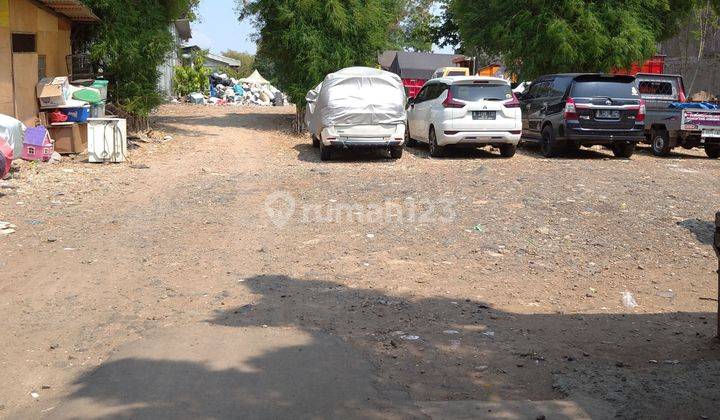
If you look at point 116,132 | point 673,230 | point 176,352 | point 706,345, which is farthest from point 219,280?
point 116,132

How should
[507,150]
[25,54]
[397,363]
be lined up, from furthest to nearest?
[507,150] < [25,54] < [397,363]

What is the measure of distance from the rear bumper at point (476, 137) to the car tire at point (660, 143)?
390cm

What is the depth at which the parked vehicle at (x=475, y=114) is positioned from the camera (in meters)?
16.3

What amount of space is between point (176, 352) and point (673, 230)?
22.1ft

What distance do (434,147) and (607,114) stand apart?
3.71m

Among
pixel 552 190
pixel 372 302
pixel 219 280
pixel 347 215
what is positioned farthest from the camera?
pixel 552 190

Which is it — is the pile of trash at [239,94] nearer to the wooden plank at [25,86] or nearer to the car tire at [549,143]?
the wooden plank at [25,86]

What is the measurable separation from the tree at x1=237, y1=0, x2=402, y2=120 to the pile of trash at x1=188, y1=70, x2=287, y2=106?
61.4 feet

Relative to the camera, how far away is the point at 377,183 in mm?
13211

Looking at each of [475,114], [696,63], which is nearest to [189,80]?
[696,63]

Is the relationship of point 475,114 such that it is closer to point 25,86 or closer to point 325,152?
point 325,152

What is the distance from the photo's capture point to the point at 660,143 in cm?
1825

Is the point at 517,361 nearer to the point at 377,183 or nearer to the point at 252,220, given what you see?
the point at 252,220

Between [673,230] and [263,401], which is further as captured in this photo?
[673,230]
